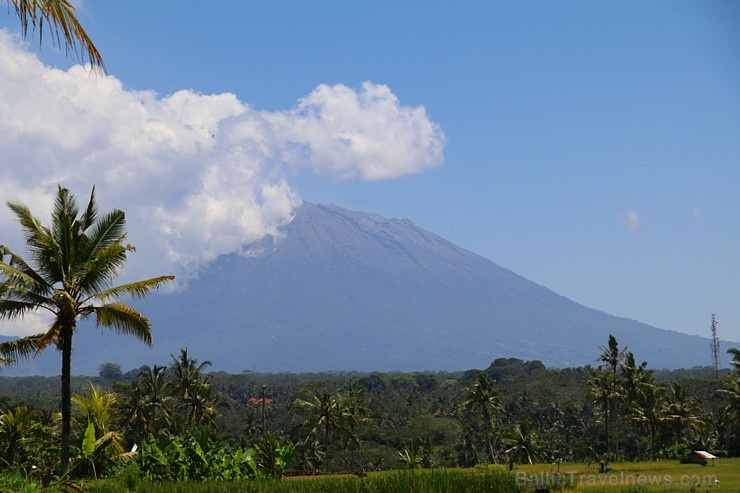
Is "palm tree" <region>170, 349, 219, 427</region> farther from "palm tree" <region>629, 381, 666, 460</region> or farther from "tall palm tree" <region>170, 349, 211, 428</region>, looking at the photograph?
"palm tree" <region>629, 381, 666, 460</region>

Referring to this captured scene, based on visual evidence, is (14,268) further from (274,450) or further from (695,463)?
(695,463)

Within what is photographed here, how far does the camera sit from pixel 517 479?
933 inches

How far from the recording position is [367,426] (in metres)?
124

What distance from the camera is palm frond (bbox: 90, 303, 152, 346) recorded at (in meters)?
25.0

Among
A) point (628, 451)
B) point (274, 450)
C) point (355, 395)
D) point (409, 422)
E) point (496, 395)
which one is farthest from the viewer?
point (409, 422)

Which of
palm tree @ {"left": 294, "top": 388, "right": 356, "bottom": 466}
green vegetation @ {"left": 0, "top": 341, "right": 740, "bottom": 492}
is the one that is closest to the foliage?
green vegetation @ {"left": 0, "top": 341, "right": 740, "bottom": 492}

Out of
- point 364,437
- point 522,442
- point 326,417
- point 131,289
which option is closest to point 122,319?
point 131,289

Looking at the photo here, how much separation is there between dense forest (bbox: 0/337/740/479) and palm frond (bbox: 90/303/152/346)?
6.24 metres

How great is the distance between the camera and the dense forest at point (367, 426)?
32.2 metres

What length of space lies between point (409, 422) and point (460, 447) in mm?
17070

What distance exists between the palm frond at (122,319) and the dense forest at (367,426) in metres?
6.24

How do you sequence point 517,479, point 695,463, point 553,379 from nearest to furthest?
point 517,479 → point 695,463 → point 553,379

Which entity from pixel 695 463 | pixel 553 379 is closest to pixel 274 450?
pixel 695 463

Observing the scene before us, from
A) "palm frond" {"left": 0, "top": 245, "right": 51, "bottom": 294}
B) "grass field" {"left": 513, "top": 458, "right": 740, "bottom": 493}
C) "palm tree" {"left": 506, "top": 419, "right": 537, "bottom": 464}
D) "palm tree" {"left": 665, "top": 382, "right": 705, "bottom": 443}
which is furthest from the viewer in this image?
"palm tree" {"left": 665, "top": 382, "right": 705, "bottom": 443}
